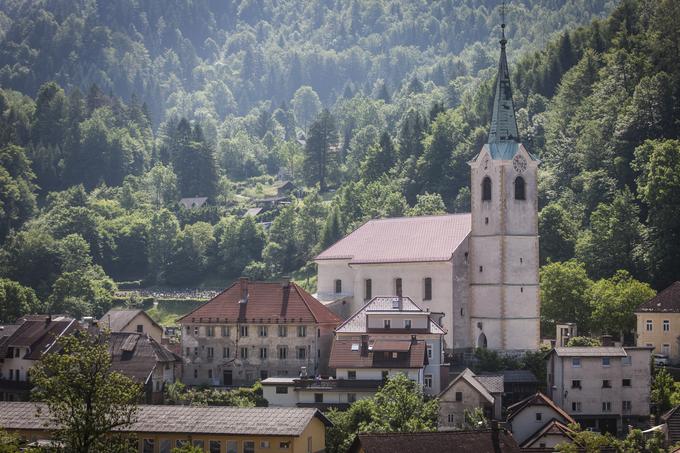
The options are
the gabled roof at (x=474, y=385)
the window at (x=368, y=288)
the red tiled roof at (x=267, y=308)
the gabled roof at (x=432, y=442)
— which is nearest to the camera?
the gabled roof at (x=432, y=442)

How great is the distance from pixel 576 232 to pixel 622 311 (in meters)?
23.3

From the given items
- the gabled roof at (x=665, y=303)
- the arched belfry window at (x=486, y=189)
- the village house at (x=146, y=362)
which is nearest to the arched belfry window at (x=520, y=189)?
the arched belfry window at (x=486, y=189)

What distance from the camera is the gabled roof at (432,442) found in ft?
236

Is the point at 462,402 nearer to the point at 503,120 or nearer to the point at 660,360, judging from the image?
the point at 660,360

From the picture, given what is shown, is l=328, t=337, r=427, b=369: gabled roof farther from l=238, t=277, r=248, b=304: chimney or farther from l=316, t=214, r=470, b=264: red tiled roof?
l=316, t=214, r=470, b=264: red tiled roof

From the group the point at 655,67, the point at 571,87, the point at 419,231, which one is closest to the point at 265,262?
the point at 571,87

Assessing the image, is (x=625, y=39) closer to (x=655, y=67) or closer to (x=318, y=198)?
(x=655, y=67)

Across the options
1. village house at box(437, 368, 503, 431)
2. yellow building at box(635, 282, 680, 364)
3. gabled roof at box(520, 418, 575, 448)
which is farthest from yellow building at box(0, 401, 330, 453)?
yellow building at box(635, 282, 680, 364)

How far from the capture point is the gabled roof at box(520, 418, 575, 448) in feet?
270

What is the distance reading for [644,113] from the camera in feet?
463

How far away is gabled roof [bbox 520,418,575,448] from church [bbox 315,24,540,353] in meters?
20.5

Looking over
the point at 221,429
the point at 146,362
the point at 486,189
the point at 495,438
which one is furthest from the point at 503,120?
the point at 221,429

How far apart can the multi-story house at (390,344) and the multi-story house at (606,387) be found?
25.1ft

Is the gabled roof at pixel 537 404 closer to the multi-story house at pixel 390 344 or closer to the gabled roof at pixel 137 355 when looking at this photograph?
the multi-story house at pixel 390 344
